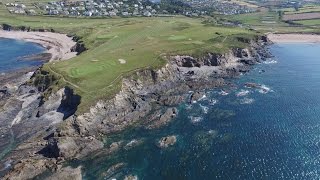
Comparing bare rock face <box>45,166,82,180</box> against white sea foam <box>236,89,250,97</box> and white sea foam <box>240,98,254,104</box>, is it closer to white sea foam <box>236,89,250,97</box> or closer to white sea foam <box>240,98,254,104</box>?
white sea foam <box>240,98,254,104</box>

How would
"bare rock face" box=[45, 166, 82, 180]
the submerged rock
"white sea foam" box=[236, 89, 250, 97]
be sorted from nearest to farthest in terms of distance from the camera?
the submerged rock, "bare rock face" box=[45, 166, 82, 180], "white sea foam" box=[236, 89, 250, 97]

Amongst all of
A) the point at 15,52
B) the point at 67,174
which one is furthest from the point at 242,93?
the point at 15,52

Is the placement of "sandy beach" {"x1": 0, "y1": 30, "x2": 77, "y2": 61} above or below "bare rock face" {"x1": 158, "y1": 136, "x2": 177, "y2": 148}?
above

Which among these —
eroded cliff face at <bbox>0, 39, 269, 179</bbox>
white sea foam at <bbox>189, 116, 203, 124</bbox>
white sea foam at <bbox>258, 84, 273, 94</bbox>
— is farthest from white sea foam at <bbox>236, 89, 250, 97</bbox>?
white sea foam at <bbox>189, 116, 203, 124</bbox>

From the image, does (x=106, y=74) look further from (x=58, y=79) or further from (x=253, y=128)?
(x=253, y=128)

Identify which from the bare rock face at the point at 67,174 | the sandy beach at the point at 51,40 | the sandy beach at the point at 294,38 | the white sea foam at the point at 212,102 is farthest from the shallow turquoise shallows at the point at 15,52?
the sandy beach at the point at 294,38

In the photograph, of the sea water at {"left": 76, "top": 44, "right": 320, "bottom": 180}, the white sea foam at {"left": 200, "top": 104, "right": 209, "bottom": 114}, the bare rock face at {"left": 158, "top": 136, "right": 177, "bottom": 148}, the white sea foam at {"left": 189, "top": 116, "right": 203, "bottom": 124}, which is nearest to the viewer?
the sea water at {"left": 76, "top": 44, "right": 320, "bottom": 180}
